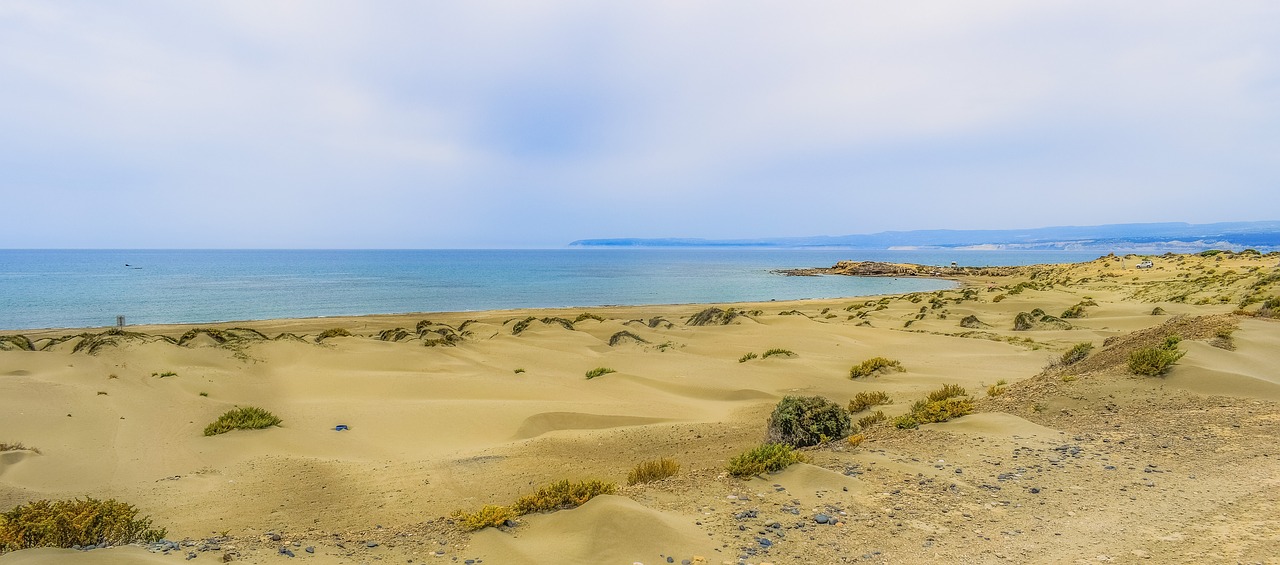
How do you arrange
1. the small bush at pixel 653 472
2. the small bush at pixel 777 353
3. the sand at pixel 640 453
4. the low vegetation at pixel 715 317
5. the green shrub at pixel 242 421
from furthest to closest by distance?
1. the low vegetation at pixel 715 317
2. the small bush at pixel 777 353
3. the green shrub at pixel 242 421
4. the small bush at pixel 653 472
5. the sand at pixel 640 453

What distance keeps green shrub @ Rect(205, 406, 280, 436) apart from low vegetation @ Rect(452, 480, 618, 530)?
668 centimetres

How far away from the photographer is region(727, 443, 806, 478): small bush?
6.82 m

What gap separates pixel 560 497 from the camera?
6152mm

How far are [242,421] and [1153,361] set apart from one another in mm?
15329

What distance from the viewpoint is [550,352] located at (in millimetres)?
19875

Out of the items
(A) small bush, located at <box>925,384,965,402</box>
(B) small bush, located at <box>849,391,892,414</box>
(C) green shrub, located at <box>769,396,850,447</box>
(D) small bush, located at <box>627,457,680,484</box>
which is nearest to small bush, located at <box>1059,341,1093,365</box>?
(A) small bush, located at <box>925,384,965,402</box>

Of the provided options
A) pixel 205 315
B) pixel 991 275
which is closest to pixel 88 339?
pixel 205 315

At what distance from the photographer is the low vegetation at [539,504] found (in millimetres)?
5719

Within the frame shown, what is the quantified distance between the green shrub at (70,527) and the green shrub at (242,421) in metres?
5.51

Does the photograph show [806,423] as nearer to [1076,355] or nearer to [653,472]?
[653,472]

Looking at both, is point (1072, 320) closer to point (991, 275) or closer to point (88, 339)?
point (88, 339)

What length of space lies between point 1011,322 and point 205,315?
48.1 m

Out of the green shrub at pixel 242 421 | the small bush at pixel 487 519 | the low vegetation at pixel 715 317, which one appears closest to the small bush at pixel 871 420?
the small bush at pixel 487 519

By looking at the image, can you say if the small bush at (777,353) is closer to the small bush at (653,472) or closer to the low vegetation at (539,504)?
the small bush at (653,472)
